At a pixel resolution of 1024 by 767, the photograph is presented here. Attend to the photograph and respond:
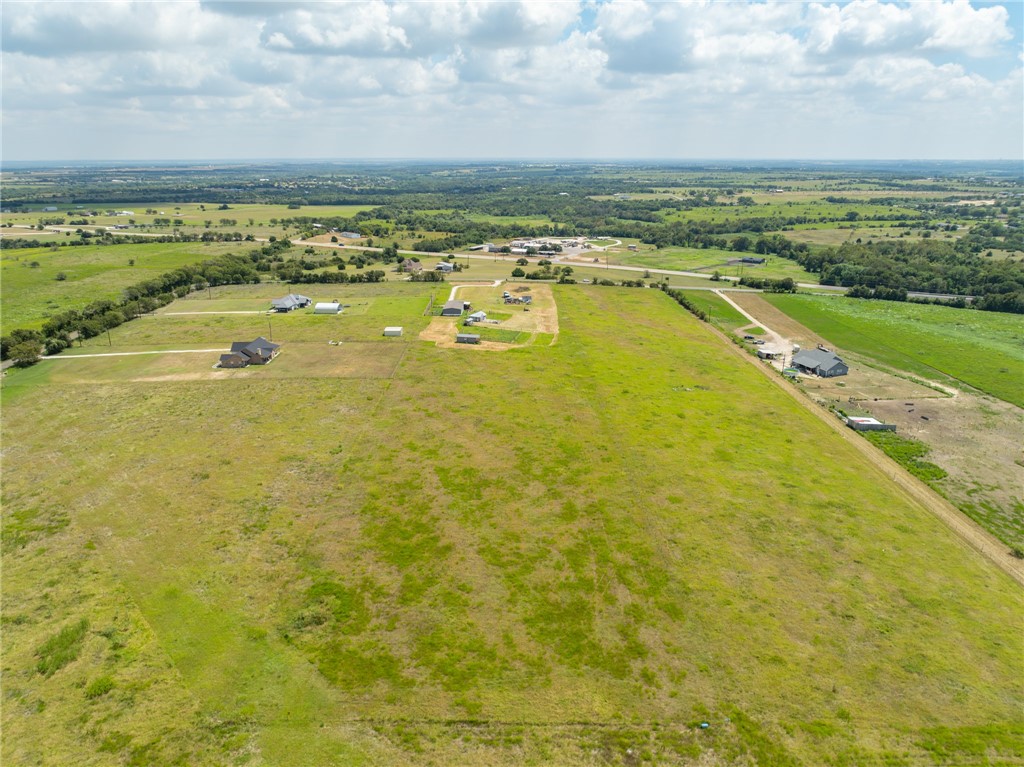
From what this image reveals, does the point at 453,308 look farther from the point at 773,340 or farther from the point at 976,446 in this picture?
the point at 976,446

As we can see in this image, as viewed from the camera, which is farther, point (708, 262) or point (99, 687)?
point (708, 262)

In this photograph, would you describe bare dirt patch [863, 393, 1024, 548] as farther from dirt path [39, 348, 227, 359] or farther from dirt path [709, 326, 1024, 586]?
dirt path [39, 348, 227, 359]

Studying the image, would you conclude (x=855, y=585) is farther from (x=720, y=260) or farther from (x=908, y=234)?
(x=908, y=234)

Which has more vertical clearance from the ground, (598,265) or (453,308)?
(598,265)

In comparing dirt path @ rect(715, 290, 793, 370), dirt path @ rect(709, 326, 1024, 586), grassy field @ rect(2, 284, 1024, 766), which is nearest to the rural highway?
dirt path @ rect(715, 290, 793, 370)

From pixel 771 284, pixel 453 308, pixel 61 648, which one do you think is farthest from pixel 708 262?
pixel 61 648

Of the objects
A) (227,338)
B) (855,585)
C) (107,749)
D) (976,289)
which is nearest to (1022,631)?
(855,585)
